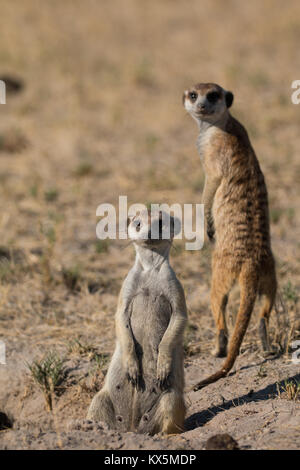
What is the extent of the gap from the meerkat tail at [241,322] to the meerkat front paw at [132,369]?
555mm

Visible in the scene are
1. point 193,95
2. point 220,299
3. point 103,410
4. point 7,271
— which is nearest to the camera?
point 103,410

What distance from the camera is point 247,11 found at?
1282cm

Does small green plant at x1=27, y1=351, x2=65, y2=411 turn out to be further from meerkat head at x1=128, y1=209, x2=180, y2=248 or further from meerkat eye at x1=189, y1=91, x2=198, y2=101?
meerkat eye at x1=189, y1=91, x2=198, y2=101

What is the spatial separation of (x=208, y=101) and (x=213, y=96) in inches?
1.9

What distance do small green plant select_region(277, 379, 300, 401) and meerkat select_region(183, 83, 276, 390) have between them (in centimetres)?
31

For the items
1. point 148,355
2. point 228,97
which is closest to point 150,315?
point 148,355

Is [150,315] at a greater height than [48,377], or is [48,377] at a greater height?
[150,315]

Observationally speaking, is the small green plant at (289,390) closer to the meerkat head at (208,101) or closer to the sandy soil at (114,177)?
the sandy soil at (114,177)

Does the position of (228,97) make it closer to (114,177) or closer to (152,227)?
(152,227)

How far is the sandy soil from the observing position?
3811 mm

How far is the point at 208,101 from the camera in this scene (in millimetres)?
4285

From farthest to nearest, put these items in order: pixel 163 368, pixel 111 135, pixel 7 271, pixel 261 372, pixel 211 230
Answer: pixel 111 135 < pixel 7 271 < pixel 211 230 < pixel 261 372 < pixel 163 368

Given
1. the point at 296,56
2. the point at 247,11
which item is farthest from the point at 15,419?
the point at 247,11

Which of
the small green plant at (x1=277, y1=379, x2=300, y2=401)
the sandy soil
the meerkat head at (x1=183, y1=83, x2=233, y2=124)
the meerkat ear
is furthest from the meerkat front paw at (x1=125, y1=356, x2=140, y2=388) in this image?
the meerkat ear
